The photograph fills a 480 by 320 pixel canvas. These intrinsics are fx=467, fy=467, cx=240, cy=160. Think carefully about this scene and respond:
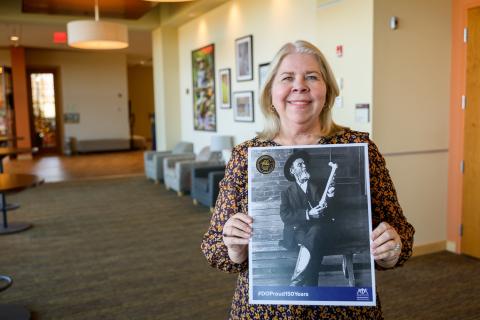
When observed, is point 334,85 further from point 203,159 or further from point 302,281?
point 203,159

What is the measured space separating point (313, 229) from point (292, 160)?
0.21m

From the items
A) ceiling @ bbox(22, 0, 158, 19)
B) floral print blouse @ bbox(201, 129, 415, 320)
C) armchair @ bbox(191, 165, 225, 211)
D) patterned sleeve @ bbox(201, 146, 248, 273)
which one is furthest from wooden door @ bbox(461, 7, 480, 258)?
ceiling @ bbox(22, 0, 158, 19)

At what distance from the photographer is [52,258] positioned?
521 centimetres

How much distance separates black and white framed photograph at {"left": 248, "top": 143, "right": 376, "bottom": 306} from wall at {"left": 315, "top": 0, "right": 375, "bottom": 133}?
11.6 feet

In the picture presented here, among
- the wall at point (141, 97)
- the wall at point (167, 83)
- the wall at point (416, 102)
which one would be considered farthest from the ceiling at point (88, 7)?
the wall at point (141, 97)

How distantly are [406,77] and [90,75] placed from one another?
566 inches

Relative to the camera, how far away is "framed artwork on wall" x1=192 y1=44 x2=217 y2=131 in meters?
9.38

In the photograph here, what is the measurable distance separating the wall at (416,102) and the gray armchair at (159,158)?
18.1ft

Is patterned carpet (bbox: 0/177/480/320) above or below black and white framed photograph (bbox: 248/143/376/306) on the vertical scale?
below

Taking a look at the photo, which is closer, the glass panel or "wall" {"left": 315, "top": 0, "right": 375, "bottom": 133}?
"wall" {"left": 315, "top": 0, "right": 375, "bottom": 133}

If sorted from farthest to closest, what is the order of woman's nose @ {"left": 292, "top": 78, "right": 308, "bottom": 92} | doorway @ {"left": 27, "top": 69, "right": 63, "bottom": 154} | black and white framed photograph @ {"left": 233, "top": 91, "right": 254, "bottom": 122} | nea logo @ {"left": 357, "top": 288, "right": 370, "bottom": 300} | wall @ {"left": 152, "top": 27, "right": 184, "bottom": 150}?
doorway @ {"left": 27, "top": 69, "right": 63, "bottom": 154} → wall @ {"left": 152, "top": 27, "right": 184, "bottom": 150} → black and white framed photograph @ {"left": 233, "top": 91, "right": 254, "bottom": 122} → woman's nose @ {"left": 292, "top": 78, "right": 308, "bottom": 92} → nea logo @ {"left": 357, "top": 288, "right": 370, "bottom": 300}

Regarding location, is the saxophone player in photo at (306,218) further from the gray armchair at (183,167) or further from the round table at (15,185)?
the gray armchair at (183,167)

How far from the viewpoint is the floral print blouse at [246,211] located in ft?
4.92

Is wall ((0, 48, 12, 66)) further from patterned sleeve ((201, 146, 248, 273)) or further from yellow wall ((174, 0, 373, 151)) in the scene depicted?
patterned sleeve ((201, 146, 248, 273))
